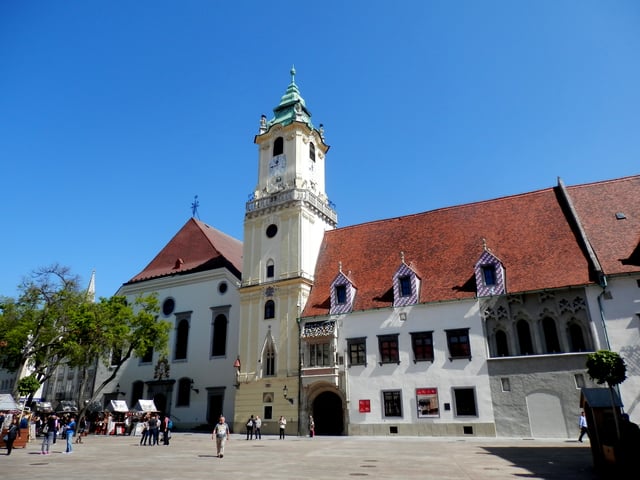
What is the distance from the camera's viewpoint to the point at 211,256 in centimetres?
4344

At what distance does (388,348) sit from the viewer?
96.2ft

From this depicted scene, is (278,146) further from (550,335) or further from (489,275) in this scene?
(550,335)

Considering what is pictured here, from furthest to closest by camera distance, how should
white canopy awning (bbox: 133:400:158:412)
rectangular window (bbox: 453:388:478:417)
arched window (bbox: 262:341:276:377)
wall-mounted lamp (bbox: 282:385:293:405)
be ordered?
white canopy awning (bbox: 133:400:158:412) < arched window (bbox: 262:341:276:377) < wall-mounted lamp (bbox: 282:385:293:405) < rectangular window (bbox: 453:388:478:417)

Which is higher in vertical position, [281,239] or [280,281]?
[281,239]

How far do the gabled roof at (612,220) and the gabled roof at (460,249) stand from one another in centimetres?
48

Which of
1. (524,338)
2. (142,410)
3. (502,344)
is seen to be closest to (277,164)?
(142,410)

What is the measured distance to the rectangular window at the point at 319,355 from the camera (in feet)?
103

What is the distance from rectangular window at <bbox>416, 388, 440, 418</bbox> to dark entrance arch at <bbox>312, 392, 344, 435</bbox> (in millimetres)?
5846

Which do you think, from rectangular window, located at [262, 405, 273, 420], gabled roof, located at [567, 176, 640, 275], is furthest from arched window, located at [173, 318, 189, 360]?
gabled roof, located at [567, 176, 640, 275]

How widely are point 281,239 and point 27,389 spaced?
61.1ft

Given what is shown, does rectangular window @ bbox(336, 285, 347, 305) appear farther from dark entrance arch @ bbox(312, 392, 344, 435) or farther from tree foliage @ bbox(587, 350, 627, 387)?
tree foliage @ bbox(587, 350, 627, 387)

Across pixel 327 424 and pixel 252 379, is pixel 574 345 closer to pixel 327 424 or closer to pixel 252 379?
pixel 327 424

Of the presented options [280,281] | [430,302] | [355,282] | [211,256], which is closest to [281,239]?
[280,281]

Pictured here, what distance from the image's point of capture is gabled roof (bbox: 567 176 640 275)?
25.2 meters
